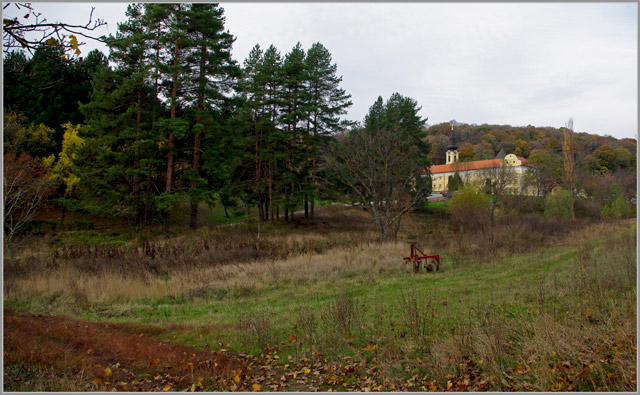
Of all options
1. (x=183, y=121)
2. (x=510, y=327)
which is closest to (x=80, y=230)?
(x=183, y=121)

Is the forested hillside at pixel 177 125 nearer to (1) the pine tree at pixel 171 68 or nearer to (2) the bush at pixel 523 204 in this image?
(1) the pine tree at pixel 171 68

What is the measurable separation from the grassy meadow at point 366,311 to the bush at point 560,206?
76.7 feet

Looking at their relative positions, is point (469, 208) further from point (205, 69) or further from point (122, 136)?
point (122, 136)

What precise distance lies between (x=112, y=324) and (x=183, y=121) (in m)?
17.7

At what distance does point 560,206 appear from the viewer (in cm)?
3950

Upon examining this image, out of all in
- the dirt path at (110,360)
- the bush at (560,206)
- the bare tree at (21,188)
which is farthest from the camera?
the bush at (560,206)

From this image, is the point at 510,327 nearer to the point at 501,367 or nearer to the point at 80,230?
the point at 501,367

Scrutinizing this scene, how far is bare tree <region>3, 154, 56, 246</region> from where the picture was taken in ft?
59.1

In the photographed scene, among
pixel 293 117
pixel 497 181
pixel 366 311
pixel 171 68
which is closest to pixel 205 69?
pixel 171 68

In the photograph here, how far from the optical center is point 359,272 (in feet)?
47.8

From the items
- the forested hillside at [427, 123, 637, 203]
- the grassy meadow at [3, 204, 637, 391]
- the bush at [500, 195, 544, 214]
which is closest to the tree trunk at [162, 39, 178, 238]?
the grassy meadow at [3, 204, 637, 391]

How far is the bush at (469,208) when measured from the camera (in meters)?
39.3

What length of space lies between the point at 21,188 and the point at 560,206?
144ft

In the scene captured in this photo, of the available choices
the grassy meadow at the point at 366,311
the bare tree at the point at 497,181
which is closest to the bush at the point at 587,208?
the bare tree at the point at 497,181
